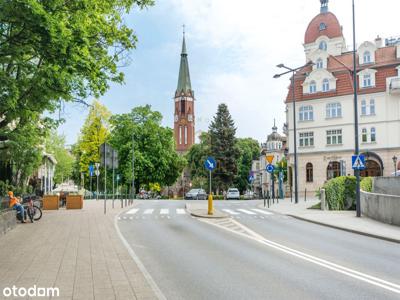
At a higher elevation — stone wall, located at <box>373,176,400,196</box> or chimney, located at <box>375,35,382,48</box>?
chimney, located at <box>375,35,382,48</box>

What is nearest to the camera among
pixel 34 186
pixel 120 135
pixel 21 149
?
pixel 21 149

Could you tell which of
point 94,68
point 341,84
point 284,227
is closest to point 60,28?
point 94,68

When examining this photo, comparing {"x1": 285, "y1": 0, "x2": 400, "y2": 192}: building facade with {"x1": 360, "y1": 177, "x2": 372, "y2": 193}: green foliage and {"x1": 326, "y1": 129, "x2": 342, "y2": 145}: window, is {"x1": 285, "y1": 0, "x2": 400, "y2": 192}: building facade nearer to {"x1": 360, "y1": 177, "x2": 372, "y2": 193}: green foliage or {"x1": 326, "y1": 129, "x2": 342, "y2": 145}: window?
{"x1": 326, "y1": 129, "x2": 342, "y2": 145}: window

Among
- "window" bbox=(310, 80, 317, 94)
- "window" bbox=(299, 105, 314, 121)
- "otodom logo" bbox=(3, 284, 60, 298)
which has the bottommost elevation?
"otodom logo" bbox=(3, 284, 60, 298)

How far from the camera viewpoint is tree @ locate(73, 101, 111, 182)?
62281mm

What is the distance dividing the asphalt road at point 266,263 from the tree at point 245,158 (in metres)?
62.3

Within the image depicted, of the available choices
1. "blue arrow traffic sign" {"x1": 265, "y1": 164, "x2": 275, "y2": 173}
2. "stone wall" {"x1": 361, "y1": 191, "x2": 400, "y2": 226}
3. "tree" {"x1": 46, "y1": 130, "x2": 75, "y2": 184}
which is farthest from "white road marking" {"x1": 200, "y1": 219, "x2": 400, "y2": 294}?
"tree" {"x1": 46, "y1": 130, "x2": 75, "y2": 184}

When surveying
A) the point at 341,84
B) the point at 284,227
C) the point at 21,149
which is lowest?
the point at 284,227

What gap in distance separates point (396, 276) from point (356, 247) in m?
3.70

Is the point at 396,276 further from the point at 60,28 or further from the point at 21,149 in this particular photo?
the point at 21,149

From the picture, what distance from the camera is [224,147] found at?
223 ft

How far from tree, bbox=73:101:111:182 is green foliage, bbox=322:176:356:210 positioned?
42.9 meters

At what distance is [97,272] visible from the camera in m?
7.75

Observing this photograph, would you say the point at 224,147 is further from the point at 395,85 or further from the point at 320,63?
the point at 395,85
